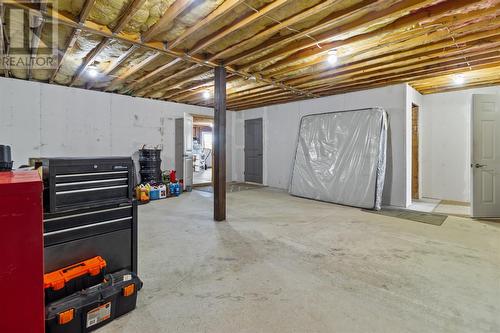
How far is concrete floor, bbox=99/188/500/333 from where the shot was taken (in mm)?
1733

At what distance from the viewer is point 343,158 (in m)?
5.53

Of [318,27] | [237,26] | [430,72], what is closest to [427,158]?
[430,72]

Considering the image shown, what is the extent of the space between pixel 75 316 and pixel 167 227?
2289mm

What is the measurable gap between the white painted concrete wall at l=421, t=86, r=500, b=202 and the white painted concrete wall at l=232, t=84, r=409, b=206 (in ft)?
4.64

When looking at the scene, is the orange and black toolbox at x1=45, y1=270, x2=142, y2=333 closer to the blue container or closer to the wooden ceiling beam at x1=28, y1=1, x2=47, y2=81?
the wooden ceiling beam at x1=28, y1=1, x2=47, y2=81

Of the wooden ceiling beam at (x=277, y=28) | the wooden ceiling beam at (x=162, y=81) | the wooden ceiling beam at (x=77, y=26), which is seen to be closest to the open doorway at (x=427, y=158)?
the wooden ceiling beam at (x=277, y=28)

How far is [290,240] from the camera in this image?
3256 millimetres

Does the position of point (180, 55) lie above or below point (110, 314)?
above

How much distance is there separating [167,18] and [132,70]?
82.5 inches

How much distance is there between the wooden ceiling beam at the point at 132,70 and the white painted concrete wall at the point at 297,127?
4181 mm

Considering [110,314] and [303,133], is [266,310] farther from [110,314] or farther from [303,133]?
[303,133]

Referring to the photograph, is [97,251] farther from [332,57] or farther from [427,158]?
[427,158]

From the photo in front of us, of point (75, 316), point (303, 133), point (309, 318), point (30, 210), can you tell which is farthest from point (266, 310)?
point (303, 133)

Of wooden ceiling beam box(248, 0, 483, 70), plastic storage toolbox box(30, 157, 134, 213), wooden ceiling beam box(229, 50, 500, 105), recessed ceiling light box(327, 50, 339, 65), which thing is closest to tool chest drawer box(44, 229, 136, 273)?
plastic storage toolbox box(30, 157, 134, 213)
